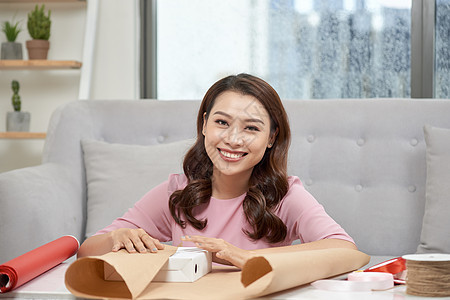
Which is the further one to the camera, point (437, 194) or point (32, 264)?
point (437, 194)

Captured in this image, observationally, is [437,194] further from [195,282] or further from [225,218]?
[195,282]

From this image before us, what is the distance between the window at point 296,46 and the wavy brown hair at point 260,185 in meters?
1.35

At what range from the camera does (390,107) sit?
1.95 m

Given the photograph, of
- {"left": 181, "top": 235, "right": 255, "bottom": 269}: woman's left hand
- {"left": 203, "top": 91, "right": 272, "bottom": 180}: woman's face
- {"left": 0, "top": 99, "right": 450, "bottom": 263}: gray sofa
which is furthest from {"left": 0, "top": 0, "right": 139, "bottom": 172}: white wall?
{"left": 181, "top": 235, "right": 255, "bottom": 269}: woman's left hand

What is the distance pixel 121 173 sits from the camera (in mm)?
1960

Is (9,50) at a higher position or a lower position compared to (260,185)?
higher

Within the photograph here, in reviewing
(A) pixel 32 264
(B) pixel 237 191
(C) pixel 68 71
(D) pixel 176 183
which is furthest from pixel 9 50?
(A) pixel 32 264

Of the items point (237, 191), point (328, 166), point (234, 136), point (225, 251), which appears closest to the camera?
point (225, 251)

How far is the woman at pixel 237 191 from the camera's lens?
1.40 m

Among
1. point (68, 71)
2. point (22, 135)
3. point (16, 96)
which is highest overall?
point (68, 71)

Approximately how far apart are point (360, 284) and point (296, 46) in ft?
6.57

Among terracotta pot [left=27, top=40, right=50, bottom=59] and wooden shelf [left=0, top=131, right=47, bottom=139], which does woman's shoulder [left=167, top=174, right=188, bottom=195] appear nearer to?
wooden shelf [left=0, top=131, right=47, bottom=139]

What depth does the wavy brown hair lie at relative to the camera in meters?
1.44

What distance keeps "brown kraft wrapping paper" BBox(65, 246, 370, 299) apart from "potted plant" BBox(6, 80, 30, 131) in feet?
6.70
